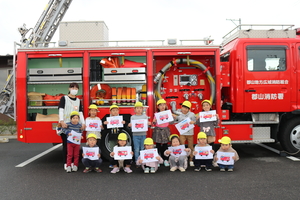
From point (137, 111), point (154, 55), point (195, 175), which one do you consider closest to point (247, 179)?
point (195, 175)

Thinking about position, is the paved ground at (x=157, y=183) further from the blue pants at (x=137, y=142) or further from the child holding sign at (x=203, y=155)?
the blue pants at (x=137, y=142)

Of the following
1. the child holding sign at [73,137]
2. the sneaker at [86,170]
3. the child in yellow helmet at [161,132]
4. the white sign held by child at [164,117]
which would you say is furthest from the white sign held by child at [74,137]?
the white sign held by child at [164,117]

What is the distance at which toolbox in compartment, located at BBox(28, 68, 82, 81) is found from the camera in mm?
5713

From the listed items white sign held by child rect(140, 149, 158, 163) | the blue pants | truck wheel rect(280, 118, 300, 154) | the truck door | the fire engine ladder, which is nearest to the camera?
white sign held by child rect(140, 149, 158, 163)

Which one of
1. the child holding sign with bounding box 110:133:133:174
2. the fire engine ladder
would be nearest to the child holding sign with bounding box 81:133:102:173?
the child holding sign with bounding box 110:133:133:174

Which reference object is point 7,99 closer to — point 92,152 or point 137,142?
point 92,152

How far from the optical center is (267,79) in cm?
588

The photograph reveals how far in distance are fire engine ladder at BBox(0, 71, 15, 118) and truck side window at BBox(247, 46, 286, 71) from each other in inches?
297

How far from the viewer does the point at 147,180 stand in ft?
15.0

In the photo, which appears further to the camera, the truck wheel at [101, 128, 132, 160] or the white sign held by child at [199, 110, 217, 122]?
the truck wheel at [101, 128, 132, 160]

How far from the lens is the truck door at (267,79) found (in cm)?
587

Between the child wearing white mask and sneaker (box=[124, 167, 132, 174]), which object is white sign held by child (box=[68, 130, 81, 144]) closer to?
the child wearing white mask

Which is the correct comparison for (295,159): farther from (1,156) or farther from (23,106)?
(1,156)

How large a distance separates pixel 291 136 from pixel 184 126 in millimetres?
2662
